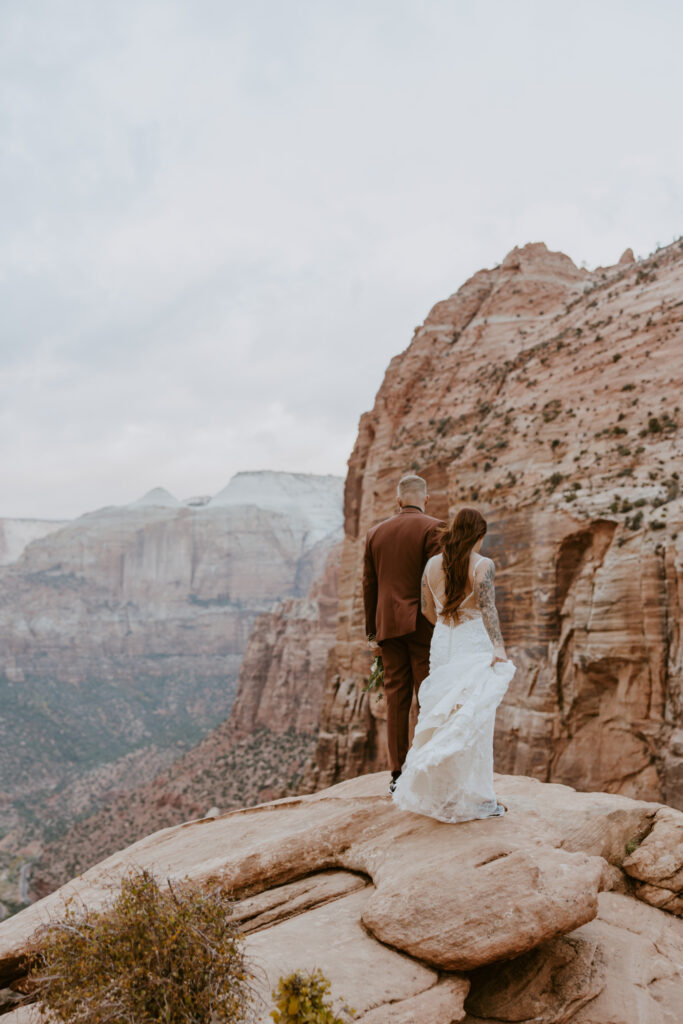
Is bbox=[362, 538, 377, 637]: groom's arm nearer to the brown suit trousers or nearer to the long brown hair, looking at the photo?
the brown suit trousers

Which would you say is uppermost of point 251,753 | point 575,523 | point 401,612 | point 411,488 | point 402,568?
point 575,523

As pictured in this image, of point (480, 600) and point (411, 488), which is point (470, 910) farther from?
point (411, 488)

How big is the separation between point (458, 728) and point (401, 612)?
133 centimetres

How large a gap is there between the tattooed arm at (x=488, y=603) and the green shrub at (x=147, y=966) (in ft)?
9.03

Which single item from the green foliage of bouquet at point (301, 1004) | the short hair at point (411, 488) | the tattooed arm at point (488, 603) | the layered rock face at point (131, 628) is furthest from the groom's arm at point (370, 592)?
the layered rock face at point (131, 628)

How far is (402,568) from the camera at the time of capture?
243 inches

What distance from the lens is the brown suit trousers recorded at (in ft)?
20.0

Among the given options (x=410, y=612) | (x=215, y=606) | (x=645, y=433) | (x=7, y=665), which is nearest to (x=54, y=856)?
(x=645, y=433)

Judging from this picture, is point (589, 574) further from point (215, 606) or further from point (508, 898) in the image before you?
point (215, 606)

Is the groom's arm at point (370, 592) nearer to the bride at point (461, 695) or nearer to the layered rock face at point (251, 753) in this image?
the bride at point (461, 695)

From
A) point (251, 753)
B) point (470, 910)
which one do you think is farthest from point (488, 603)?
point (251, 753)

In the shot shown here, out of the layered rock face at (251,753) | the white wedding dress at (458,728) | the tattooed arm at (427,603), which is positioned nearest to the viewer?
the white wedding dress at (458,728)

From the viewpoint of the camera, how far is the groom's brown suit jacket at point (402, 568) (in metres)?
6.09

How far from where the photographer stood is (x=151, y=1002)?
3430 millimetres
